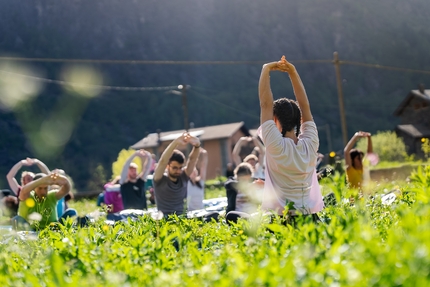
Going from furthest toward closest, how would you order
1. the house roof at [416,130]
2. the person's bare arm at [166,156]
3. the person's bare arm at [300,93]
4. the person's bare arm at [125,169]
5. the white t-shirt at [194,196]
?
the house roof at [416,130], the person's bare arm at [125,169], the white t-shirt at [194,196], the person's bare arm at [166,156], the person's bare arm at [300,93]

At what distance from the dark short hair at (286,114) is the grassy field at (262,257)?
0.87 meters

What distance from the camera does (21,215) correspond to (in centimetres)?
821

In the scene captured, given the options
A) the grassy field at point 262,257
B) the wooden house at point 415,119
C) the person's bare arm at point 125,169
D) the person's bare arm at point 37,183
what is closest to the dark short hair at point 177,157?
the person's bare arm at point 37,183

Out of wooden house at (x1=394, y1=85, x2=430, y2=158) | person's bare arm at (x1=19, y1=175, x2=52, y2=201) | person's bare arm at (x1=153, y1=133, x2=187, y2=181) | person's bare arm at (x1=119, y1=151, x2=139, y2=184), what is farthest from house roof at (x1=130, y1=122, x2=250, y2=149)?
person's bare arm at (x1=19, y1=175, x2=52, y2=201)

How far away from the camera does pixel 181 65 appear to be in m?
128

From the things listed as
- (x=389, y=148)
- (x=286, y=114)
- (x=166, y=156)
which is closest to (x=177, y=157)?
(x=166, y=156)

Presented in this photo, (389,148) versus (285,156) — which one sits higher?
(285,156)

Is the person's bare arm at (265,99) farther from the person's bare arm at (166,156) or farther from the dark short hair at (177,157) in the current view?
the dark short hair at (177,157)

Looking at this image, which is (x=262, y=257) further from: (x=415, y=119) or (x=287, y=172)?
(x=415, y=119)

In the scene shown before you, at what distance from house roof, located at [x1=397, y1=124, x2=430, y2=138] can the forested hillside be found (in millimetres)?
30043

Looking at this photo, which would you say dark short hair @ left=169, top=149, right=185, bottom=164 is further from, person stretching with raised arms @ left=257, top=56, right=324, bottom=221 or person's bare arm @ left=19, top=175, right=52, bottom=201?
person stretching with raised arms @ left=257, top=56, right=324, bottom=221

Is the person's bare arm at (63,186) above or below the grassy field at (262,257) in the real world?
below

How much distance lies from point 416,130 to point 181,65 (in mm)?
71796

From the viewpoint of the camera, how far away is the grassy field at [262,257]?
2.15m
